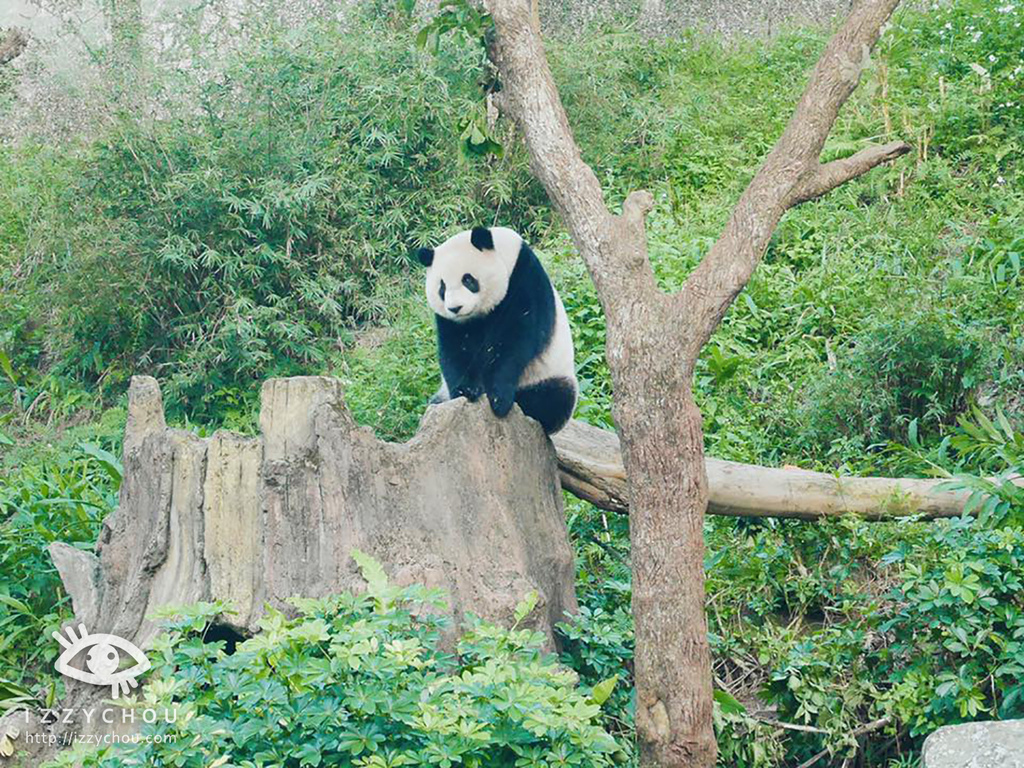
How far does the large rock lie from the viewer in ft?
10.6

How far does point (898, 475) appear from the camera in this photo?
563 centimetres

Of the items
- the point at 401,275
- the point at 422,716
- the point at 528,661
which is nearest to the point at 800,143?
the point at 528,661

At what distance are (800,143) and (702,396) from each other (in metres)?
2.75

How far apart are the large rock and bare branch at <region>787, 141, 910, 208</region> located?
5.73 ft

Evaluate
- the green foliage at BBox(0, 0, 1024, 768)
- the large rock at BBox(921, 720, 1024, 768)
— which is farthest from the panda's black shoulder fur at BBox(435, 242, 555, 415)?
the large rock at BBox(921, 720, 1024, 768)

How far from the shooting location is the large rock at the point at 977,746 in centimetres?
323

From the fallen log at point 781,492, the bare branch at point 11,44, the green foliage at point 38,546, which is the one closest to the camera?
the fallen log at point 781,492

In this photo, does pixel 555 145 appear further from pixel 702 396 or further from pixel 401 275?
pixel 401 275

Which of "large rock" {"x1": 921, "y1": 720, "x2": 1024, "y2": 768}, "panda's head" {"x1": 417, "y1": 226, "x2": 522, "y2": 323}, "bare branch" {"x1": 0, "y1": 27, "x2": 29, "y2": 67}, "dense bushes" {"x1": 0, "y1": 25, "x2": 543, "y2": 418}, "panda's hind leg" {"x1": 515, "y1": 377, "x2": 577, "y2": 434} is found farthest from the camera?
"bare branch" {"x1": 0, "y1": 27, "x2": 29, "y2": 67}

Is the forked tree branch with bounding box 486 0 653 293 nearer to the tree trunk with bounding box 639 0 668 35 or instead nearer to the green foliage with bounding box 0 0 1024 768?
the green foliage with bounding box 0 0 1024 768

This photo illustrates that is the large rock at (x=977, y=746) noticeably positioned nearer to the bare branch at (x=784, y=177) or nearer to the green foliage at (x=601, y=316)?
the green foliage at (x=601, y=316)

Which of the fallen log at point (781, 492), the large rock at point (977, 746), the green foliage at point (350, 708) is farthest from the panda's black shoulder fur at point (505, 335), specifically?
the large rock at point (977, 746)

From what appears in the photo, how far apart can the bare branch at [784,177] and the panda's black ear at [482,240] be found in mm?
1425

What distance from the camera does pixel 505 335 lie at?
504 centimetres
